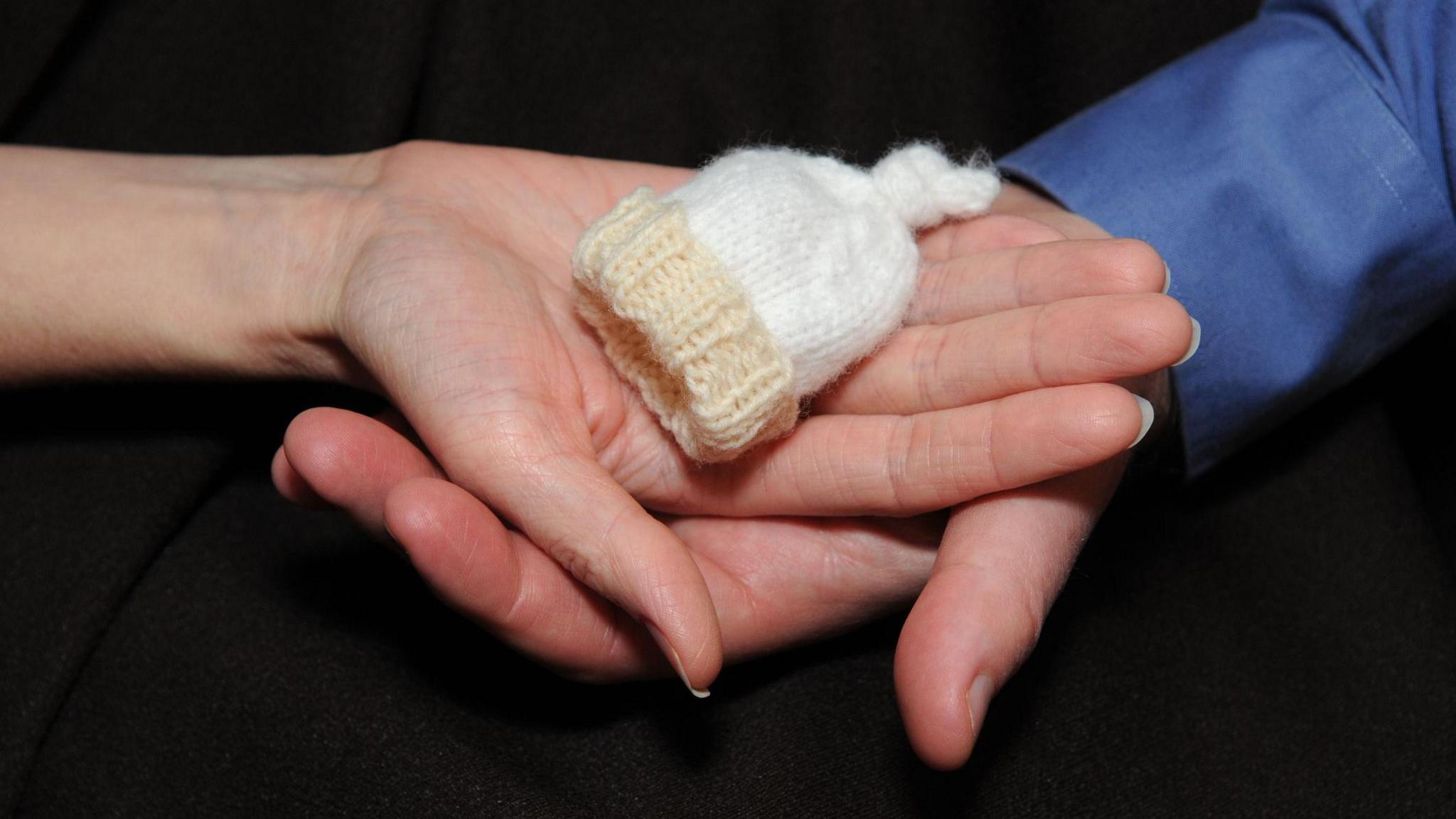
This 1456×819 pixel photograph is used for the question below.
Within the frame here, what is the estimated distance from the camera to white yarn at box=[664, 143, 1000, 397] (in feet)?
3.72

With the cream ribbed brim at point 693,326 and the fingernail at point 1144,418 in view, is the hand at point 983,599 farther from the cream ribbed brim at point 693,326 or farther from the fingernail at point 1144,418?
the cream ribbed brim at point 693,326

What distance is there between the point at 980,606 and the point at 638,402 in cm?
50

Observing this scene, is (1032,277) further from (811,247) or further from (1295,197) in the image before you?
(1295,197)

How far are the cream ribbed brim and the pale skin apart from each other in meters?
0.09

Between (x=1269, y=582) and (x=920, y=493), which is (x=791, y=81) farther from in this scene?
(x=1269, y=582)

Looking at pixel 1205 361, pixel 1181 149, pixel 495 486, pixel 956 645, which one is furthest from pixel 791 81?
pixel 956 645

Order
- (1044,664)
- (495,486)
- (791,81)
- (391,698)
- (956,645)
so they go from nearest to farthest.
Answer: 1. (956,645)
2. (495,486)
3. (391,698)
4. (1044,664)
5. (791,81)

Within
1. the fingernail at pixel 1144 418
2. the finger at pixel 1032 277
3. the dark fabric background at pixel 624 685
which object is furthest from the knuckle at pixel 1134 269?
the dark fabric background at pixel 624 685

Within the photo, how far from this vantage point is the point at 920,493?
107 cm

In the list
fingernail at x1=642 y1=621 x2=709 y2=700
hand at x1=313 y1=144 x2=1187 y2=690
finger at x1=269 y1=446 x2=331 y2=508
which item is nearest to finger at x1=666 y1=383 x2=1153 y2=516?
hand at x1=313 y1=144 x2=1187 y2=690

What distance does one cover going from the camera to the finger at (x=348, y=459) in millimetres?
1007

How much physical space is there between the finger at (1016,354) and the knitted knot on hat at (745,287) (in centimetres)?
4

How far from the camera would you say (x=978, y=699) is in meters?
0.89

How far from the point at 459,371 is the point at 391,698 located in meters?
0.38
